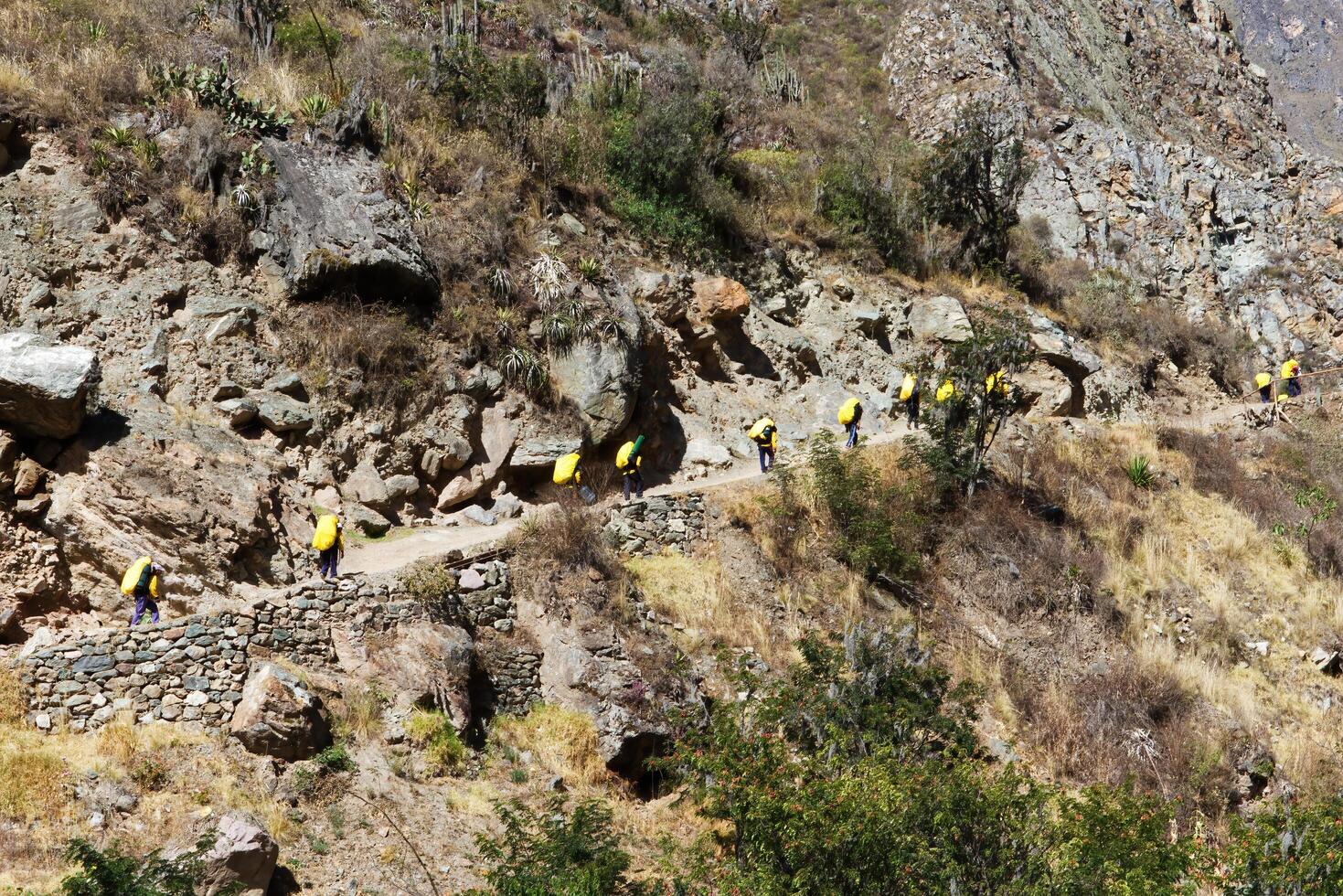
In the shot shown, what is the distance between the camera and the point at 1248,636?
53.3 ft

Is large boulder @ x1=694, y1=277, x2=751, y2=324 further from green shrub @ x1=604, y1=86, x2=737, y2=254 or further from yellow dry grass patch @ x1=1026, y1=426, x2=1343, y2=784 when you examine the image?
yellow dry grass patch @ x1=1026, y1=426, x2=1343, y2=784

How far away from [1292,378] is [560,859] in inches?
908

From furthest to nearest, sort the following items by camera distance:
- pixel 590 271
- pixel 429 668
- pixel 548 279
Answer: pixel 590 271 < pixel 548 279 < pixel 429 668

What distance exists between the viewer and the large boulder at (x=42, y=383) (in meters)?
11.4

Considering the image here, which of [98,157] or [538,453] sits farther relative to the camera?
[538,453]

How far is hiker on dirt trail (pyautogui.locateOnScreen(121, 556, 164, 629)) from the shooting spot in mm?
10656

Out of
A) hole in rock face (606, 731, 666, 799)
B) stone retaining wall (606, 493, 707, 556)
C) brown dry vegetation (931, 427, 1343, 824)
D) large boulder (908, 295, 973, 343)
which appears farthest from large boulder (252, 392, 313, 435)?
large boulder (908, 295, 973, 343)

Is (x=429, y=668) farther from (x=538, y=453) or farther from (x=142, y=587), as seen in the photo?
(x=538, y=453)

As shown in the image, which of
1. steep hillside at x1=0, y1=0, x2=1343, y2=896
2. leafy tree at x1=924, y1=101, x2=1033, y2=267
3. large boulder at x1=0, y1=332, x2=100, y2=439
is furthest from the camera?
leafy tree at x1=924, y1=101, x2=1033, y2=267

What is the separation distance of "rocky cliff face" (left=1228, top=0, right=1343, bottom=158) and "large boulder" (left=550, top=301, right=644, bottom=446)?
2581 inches

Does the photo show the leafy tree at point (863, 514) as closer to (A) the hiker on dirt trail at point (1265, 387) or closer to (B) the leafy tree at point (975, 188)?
(B) the leafy tree at point (975, 188)

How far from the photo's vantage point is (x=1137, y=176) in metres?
30.2

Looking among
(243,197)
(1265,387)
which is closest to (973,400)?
(1265,387)

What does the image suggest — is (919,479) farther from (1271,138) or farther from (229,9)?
(1271,138)
